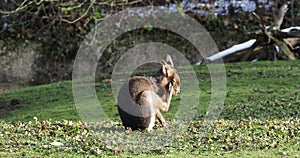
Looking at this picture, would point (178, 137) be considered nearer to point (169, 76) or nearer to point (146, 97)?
point (146, 97)

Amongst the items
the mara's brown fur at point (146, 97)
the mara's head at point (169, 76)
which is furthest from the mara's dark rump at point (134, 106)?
the mara's head at point (169, 76)

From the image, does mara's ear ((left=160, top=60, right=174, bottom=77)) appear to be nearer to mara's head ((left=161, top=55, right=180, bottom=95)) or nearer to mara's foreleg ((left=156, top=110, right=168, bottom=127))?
mara's head ((left=161, top=55, right=180, bottom=95))

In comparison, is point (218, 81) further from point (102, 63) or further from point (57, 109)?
point (102, 63)

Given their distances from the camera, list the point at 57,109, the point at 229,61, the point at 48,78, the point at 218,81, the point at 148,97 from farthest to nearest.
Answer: the point at 48,78
the point at 229,61
the point at 218,81
the point at 57,109
the point at 148,97

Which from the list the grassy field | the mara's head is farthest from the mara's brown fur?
the grassy field

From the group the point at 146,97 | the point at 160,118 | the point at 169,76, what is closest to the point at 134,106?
the point at 146,97

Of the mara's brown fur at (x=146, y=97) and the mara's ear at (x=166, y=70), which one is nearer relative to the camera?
the mara's brown fur at (x=146, y=97)

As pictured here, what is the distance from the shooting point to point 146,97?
8.34m

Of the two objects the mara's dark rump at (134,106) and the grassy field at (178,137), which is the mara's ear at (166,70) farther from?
the grassy field at (178,137)

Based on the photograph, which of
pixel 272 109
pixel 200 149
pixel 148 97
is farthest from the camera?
pixel 272 109

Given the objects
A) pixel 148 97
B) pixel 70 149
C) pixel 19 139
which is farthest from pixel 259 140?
pixel 19 139

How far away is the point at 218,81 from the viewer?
1596 cm

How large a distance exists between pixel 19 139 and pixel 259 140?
3197 mm

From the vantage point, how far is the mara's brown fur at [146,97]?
8.38 m
